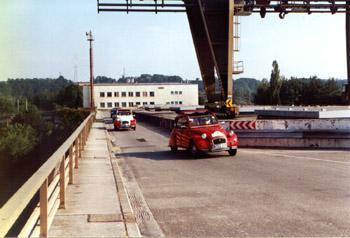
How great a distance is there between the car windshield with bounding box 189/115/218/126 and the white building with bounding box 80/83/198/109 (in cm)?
12465

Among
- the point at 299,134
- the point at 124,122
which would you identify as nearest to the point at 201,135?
the point at 299,134

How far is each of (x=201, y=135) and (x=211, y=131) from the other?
426 millimetres

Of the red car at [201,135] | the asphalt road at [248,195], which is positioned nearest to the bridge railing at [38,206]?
the asphalt road at [248,195]

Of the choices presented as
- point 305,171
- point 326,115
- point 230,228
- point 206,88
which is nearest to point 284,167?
point 305,171

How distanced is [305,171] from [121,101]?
442 ft

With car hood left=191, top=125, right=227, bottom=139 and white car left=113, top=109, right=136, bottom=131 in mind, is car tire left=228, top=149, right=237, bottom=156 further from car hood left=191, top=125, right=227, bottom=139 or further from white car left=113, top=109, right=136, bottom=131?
white car left=113, top=109, right=136, bottom=131

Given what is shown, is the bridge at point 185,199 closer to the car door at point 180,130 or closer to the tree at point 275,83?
the car door at point 180,130

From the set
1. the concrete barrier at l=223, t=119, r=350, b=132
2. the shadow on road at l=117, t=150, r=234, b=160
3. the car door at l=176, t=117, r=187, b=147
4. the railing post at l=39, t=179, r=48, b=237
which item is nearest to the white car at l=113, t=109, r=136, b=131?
the concrete barrier at l=223, t=119, r=350, b=132

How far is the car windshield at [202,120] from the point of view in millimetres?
19125

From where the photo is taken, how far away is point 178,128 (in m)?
19.7

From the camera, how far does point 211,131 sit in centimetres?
1822

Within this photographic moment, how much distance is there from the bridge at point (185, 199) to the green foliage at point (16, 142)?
206 feet

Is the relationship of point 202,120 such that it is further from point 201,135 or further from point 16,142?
point 16,142

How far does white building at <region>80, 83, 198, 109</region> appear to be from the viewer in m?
145
